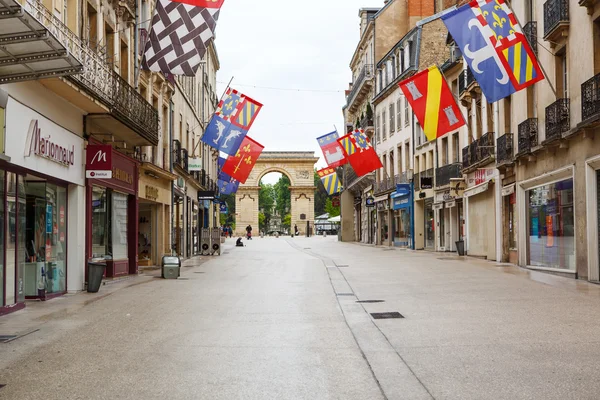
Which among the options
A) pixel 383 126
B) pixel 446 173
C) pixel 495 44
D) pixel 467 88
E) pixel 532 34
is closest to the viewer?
pixel 495 44

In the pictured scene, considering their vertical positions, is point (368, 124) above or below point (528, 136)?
above

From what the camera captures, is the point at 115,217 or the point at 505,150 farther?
the point at 505,150

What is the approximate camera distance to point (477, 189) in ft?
89.1

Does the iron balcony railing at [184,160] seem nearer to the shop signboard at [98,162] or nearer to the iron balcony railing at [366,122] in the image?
the shop signboard at [98,162]

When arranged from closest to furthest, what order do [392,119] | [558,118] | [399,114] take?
[558,118] < [399,114] < [392,119]

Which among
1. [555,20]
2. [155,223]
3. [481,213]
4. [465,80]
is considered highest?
[465,80]

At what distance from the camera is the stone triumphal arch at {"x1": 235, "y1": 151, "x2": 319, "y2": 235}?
3497 inches

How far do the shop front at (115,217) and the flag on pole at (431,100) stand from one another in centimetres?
827

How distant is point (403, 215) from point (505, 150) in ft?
63.9

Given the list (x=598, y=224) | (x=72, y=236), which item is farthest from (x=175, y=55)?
(x=598, y=224)

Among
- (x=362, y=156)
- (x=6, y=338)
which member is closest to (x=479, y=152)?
(x=362, y=156)

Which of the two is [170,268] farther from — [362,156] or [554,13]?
[362,156]

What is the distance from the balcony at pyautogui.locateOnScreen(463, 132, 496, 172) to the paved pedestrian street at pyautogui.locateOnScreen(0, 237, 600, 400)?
11.7m

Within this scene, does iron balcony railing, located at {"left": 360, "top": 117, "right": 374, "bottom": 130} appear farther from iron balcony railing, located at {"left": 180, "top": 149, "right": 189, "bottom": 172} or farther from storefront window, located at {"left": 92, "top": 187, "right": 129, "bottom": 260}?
storefront window, located at {"left": 92, "top": 187, "right": 129, "bottom": 260}
